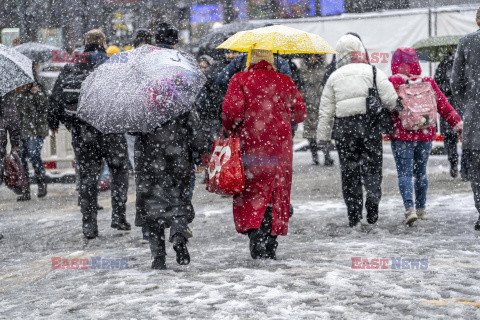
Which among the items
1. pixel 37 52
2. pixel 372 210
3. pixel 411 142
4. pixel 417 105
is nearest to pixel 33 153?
pixel 37 52

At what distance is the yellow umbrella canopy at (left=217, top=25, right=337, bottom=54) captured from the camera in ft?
19.4

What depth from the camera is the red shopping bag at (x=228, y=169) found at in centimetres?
565

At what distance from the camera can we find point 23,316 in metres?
4.48

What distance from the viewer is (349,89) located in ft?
24.0

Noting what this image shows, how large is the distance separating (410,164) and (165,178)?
3.01 metres

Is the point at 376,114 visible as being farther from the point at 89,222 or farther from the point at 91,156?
the point at 89,222

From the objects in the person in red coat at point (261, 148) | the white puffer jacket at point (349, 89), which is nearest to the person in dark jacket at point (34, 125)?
the white puffer jacket at point (349, 89)

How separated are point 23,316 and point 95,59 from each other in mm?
3646

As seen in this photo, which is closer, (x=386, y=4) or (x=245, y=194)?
(x=245, y=194)

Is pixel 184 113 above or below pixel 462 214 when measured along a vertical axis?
above

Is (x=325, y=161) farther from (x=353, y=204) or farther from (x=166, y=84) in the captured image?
(x=166, y=84)

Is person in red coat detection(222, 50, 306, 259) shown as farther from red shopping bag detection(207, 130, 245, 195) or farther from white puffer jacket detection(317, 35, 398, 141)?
white puffer jacket detection(317, 35, 398, 141)

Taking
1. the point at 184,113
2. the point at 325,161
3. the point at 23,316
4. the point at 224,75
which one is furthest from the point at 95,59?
the point at 325,161

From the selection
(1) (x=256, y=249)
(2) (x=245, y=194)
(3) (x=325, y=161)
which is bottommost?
(3) (x=325, y=161)
